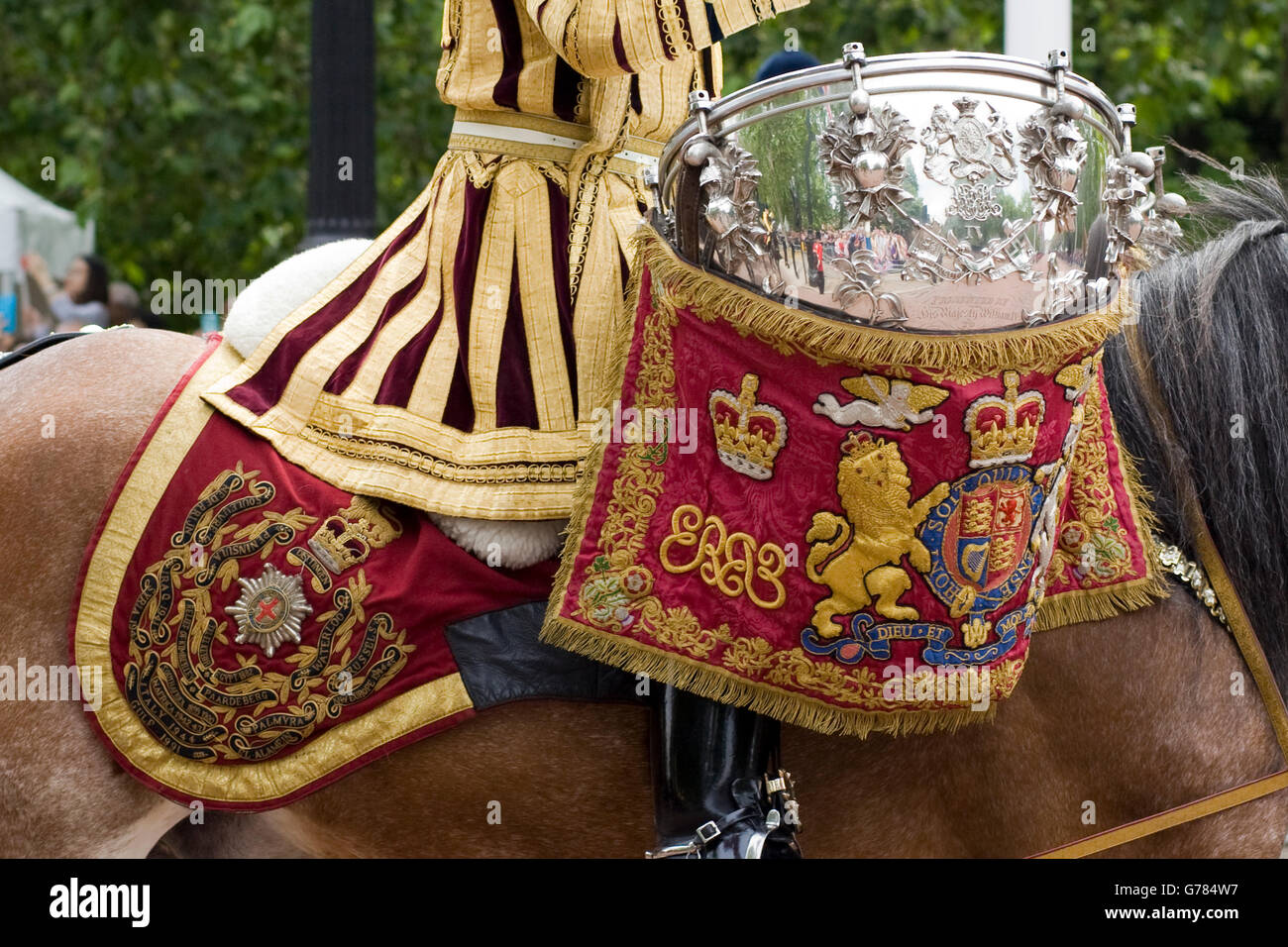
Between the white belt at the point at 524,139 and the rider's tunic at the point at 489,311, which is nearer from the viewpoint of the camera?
the rider's tunic at the point at 489,311

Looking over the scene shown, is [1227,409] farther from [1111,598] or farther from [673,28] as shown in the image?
[673,28]

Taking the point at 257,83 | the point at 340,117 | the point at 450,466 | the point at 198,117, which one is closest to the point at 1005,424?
the point at 450,466

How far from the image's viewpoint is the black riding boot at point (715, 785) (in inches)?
94.4

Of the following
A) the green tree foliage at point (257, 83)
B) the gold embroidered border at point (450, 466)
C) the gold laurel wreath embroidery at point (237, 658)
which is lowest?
the gold laurel wreath embroidery at point (237, 658)

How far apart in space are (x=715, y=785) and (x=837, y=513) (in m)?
Answer: 0.52

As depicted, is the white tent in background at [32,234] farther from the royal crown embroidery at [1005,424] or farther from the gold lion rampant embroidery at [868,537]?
the royal crown embroidery at [1005,424]

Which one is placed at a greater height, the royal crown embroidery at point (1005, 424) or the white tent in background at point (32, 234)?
the white tent in background at point (32, 234)

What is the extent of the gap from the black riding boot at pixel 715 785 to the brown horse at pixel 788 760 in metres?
0.09

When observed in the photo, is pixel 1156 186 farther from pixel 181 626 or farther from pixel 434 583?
pixel 181 626

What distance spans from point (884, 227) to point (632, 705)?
0.95 metres

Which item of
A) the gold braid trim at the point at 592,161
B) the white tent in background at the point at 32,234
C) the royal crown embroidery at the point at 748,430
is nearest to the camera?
the royal crown embroidery at the point at 748,430

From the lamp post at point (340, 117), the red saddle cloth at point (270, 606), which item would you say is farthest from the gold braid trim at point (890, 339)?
the lamp post at point (340, 117)
